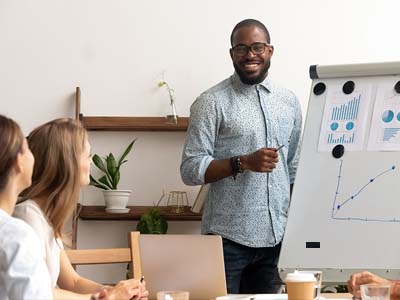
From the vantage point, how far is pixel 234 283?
305 centimetres

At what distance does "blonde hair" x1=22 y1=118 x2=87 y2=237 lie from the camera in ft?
7.13

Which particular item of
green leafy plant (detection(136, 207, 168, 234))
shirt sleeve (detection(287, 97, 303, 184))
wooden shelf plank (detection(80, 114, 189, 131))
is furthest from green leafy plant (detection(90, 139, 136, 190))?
shirt sleeve (detection(287, 97, 303, 184))

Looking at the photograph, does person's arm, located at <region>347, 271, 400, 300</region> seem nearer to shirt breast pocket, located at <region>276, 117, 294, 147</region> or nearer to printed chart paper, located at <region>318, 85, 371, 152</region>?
printed chart paper, located at <region>318, 85, 371, 152</region>

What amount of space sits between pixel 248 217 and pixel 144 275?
0.92 metres

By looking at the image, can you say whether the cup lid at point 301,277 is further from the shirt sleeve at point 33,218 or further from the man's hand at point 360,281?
the shirt sleeve at point 33,218

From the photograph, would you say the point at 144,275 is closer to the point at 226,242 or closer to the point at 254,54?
the point at 226,242

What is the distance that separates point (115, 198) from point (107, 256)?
97 centimetres

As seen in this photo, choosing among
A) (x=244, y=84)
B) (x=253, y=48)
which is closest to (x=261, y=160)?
(x=244, y=84)

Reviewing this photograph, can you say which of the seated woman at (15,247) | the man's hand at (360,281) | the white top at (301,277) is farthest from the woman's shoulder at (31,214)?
the man's hand at (360,281)

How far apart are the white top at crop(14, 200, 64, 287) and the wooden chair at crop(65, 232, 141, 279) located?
40 centimetres

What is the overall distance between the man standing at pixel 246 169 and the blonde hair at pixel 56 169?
93 centimetres

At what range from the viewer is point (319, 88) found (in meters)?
3.14

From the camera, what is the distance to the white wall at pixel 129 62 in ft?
12.3

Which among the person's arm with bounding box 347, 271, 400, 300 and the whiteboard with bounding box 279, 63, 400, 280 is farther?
the whiteboard with bounding box 279, 63, 400, 280
